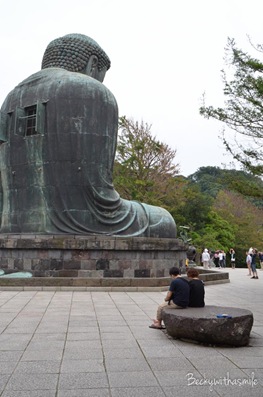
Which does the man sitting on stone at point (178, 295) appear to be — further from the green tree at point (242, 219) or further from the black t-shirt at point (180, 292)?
the green tree at point (242, 219)

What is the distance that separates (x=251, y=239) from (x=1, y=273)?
93.7 ft

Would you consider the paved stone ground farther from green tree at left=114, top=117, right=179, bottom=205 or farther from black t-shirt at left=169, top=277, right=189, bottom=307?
green tree at left=114, top=117, right=179, bottom=205

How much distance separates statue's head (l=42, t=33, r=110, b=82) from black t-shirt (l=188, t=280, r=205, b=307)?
10.0 m

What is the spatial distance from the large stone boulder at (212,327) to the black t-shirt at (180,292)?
48cm

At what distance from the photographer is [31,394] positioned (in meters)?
3.55

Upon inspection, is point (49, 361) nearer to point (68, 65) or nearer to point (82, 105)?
point (82, 105)

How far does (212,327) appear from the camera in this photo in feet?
16.7

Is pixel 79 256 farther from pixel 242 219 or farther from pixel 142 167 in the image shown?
pixel 242 219

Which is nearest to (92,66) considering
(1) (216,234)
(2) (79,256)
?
(2) (79,256)

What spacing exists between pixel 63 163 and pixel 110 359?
28.0 ft

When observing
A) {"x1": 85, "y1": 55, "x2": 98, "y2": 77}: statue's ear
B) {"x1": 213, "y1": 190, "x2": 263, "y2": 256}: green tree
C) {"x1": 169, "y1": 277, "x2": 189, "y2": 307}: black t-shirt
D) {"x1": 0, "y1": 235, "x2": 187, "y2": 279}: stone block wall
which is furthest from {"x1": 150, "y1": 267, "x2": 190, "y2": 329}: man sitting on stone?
{"x1": 213, "y1": 190, "x2": 263, "y2": 256}: green tree

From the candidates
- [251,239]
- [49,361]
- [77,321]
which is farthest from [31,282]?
[251,239]

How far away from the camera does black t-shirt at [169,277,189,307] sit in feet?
19.6

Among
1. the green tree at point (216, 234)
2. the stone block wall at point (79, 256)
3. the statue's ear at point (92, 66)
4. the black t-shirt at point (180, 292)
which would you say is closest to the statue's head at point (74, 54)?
the statue's ear at point (92, 66)
